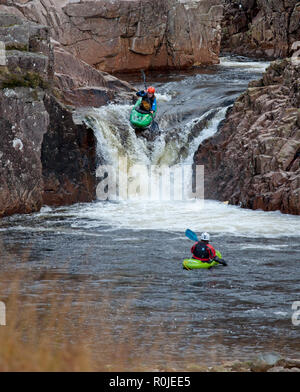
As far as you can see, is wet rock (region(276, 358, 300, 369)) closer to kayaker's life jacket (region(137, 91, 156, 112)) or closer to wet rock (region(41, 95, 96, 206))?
wet rock (region(41, 95, 96, 206))

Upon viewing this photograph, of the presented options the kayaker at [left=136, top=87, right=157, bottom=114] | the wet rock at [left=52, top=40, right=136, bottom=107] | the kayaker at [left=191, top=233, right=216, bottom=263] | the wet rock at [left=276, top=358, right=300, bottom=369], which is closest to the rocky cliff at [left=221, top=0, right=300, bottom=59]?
the wet rock at [left=52, top=40, right=136, bottom=107]

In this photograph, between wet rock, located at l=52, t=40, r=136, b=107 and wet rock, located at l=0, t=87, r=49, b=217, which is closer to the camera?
wet rock, located at l=0, t=87, r=49, b=217

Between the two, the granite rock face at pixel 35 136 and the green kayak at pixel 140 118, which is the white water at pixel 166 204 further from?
the granite rock face at pixel 35 136

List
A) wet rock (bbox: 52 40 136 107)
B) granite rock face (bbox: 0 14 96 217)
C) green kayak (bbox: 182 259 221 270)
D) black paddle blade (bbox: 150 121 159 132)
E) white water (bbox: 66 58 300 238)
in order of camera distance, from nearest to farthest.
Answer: green kayak (bbox: 182 259 221 270)
white water (bbox: 66 58 300 238)
granite rock face (bbox: 0 14 96 217)
black paddle blade (bbox: 150 121 159 132)
wet rock (bbox: 52 40 136 107)

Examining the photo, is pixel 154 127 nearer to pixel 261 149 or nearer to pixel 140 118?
pixel 140 118

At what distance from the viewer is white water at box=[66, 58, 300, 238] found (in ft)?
51.0

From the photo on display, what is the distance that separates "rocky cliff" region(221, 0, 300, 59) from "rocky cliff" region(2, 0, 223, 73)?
17.7 ft

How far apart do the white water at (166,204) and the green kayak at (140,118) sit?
318 mm

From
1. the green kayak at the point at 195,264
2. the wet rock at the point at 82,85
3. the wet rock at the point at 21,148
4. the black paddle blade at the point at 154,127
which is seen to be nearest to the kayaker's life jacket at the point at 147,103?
the black paddle blade at the point at 154,127

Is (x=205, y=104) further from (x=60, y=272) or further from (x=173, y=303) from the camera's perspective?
(x=173, y=303)

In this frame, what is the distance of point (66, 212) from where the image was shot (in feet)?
56.7

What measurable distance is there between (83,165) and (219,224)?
15.5 feet

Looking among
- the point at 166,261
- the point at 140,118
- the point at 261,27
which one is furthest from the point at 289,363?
the point at 261,27

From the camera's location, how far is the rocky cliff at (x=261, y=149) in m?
16.8
